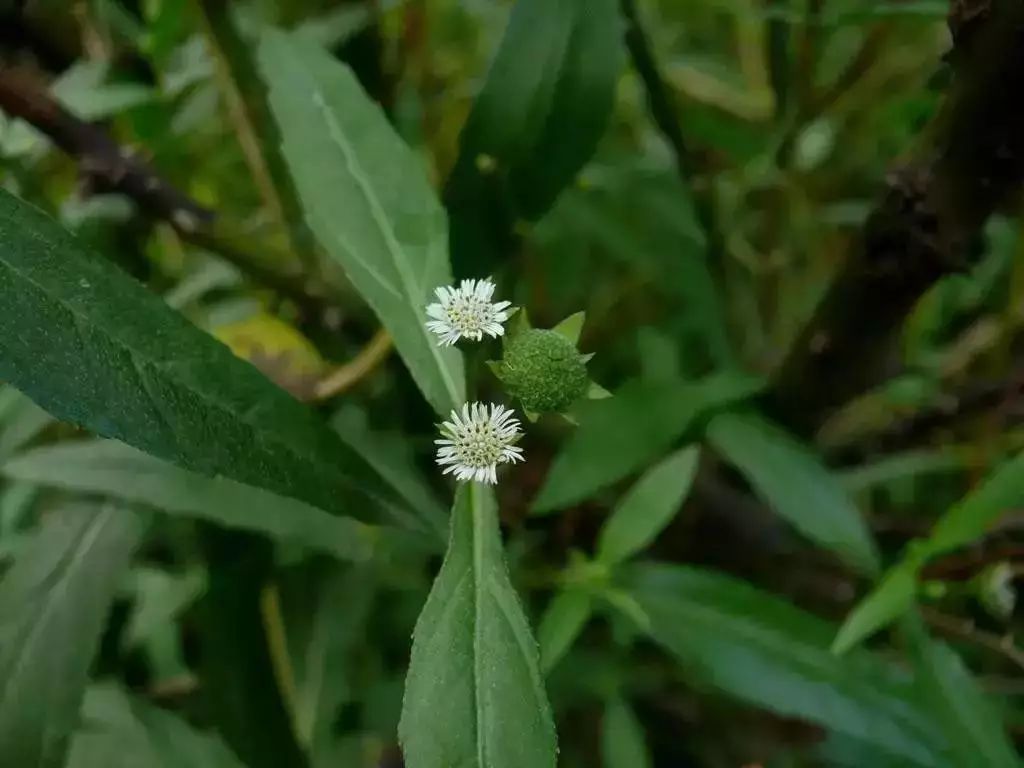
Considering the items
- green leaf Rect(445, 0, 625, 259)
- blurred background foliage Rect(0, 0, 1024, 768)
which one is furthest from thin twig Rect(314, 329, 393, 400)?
green leaf Rect(445, 0, 625, 259)

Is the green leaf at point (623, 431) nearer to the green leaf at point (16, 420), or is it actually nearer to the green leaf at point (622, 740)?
the green leaf at point (622, 740)

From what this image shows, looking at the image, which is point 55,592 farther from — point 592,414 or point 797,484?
point 797,484

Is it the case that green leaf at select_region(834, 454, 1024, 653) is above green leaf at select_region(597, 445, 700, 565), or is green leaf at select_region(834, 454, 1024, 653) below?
below

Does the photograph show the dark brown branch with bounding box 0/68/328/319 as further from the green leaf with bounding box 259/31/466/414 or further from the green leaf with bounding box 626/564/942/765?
the green leaf with bounding box 626/564/942/765

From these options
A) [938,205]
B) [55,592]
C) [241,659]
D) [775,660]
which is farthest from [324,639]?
[938,205]

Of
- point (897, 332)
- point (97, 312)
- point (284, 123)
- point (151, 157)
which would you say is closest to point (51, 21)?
point (151, 157)

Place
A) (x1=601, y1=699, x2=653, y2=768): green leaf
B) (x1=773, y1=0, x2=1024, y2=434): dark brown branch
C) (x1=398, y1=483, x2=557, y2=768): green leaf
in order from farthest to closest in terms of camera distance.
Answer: (x1=601, y1=699, x2=653, y2=768): green leaf
(x1=773, y1=0, x2=1024, y2=434): dark brown branch
(x1=398, y1=483, x2=557, y2=768): green leaf

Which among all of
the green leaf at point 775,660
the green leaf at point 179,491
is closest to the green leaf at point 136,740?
the green leaf at point 179,491
